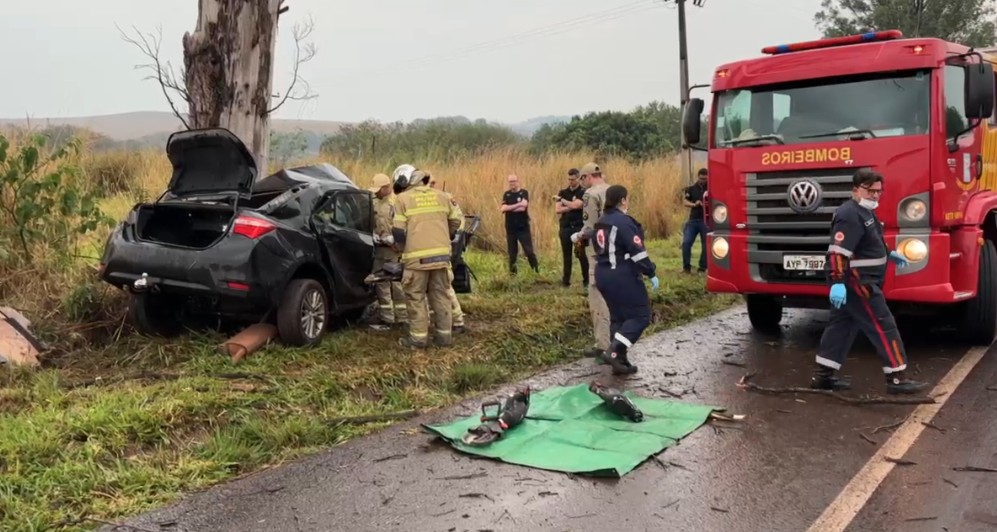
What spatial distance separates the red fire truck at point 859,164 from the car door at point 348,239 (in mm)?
3405

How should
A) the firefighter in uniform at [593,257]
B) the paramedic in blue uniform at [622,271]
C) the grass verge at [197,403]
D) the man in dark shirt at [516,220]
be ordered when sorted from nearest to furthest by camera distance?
the grass verge at [197,403]
the paramedic in blue uniform at [622,271]
the firefighter in uniform at [593,257]
the man in dark shirt at [516,220]

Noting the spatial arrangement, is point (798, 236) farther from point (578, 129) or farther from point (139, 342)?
point (578, 129)

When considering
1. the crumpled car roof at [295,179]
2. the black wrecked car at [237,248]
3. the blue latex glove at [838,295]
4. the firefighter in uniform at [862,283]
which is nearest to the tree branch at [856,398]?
the firefighter in uniform at [862,283]

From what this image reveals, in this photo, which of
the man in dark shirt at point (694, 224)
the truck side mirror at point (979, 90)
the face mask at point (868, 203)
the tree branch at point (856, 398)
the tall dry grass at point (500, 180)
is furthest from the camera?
the tall dry grass at point (500, 180)

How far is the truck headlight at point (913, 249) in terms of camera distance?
6.45 m

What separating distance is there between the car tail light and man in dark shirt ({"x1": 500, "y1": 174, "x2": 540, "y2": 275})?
5.66 m

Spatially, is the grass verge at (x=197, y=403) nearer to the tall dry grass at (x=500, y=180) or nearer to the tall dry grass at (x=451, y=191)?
the tall dry grass at (x=451, y=191)

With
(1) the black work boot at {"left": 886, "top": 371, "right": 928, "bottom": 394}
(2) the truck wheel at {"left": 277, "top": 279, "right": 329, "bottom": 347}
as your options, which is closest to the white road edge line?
(1) the black work boot at {"left": 886, "top": 371, "right": 928, "bottom": 394}

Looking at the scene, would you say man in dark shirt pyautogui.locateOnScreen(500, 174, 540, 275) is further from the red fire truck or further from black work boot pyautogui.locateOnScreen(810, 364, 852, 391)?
black work boot pyautogui.locateOnScreen(810, 364, 852, 391)

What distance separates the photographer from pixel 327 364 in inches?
258

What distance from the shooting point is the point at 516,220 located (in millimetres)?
12008

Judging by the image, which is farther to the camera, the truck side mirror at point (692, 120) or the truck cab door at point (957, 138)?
the truck side mirror at point (692, 120)

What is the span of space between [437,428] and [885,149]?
14.4 feet

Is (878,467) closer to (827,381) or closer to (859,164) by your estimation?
(827,381)
